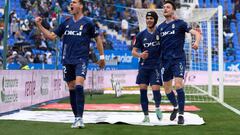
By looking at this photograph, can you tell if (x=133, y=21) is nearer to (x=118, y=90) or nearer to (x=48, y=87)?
(x=118, y=90)

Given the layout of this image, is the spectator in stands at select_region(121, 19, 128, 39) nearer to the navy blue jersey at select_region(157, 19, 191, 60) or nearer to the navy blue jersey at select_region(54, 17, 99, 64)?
the navy blue jersey at select_region(157, 19, 191, 60)

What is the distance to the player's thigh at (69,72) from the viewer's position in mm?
8625

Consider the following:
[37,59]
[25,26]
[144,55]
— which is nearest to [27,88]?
[144,55]

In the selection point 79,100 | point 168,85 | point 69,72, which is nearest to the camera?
point 79,100

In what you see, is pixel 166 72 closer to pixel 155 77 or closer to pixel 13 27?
pixel 155 77

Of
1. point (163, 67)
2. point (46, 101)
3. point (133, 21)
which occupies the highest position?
point (133, 21)

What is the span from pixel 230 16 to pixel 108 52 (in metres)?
12.3

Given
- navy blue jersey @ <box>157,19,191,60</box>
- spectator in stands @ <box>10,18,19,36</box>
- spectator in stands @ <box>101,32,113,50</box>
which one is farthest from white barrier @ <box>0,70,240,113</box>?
spectator in stands @ <box>101,32,113,50</box>

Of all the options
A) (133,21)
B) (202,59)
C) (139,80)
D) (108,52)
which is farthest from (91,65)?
(139,80)

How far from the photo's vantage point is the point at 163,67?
372 inches

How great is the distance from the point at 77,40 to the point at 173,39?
1.91 meters

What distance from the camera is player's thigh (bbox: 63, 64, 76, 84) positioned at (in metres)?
8.62

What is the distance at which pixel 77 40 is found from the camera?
850cm

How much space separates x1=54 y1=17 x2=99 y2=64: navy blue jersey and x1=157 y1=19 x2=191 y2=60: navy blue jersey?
4.86ft
